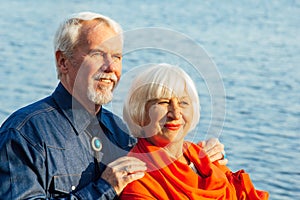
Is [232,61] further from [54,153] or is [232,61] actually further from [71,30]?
[54,153]

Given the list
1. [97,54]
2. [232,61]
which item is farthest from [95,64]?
[232,61]

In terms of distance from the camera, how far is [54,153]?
3098mm

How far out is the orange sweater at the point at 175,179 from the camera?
3.10 metres

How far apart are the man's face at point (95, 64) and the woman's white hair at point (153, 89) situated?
0.38ft

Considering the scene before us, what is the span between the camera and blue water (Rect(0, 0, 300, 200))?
25.3 ft

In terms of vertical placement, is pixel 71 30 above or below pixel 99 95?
above

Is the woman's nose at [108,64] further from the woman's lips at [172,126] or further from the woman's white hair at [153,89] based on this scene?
the woman's lips at [172,126]

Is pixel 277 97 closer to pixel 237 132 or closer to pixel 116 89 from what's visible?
pixel 237 132

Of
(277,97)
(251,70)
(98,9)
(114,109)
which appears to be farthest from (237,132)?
(98,9)

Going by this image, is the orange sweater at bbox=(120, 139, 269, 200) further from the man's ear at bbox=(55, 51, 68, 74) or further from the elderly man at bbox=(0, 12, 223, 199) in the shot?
the man's ear at bbox=(55, 51, 68, 74)

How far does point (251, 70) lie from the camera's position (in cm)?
1109

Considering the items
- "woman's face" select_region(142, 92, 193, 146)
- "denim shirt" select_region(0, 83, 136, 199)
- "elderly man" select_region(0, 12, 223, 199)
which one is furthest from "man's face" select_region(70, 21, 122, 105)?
"woman's face" select_region(142, 92, 193, 146)

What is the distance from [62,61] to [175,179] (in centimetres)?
67

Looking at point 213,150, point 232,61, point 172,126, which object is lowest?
point 232,61
